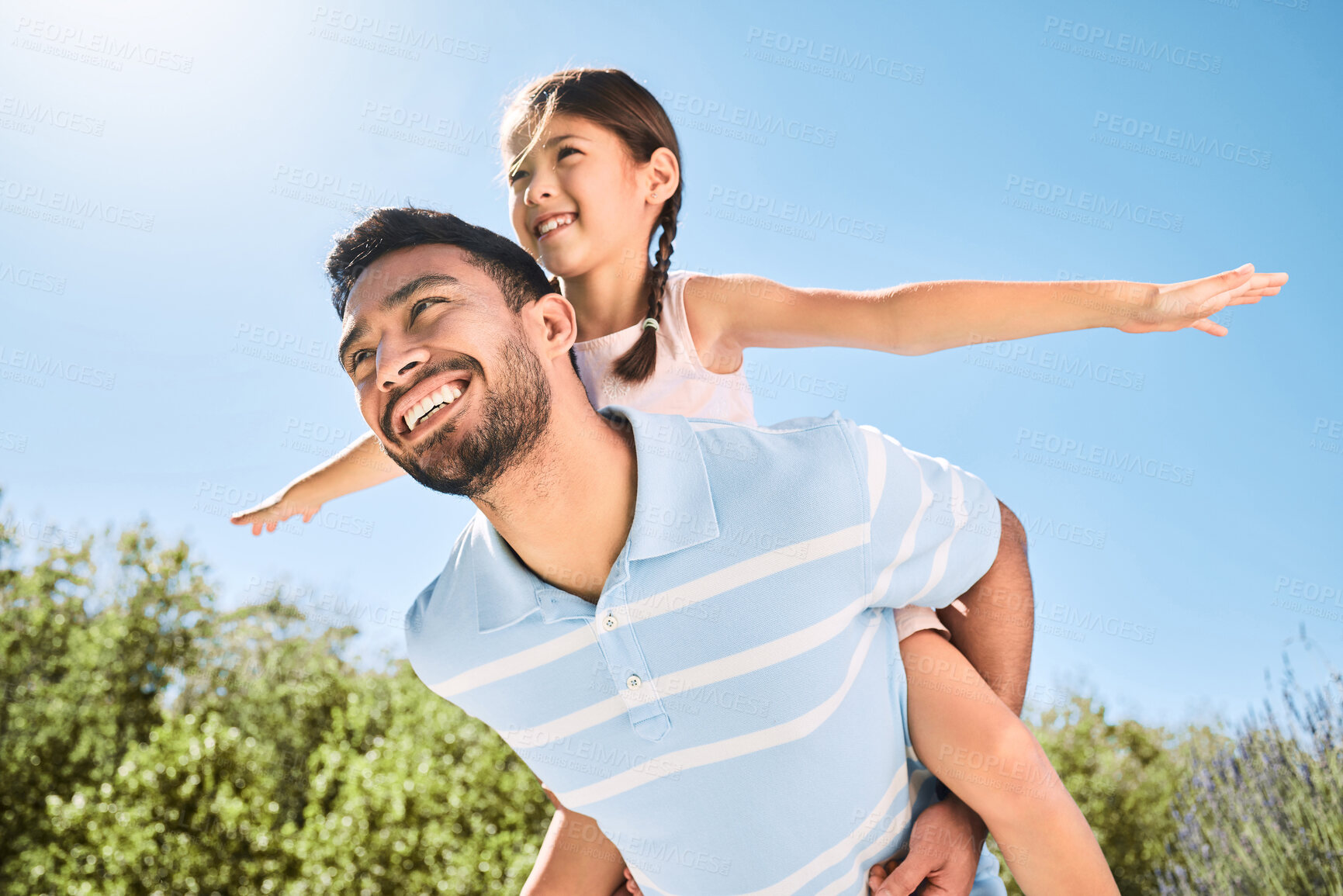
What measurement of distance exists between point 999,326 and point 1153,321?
312 millimetres

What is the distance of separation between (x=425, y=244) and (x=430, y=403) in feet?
1.23

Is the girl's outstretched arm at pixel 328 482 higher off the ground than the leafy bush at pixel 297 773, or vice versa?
the girl's outstretched arm at pixel 328 482

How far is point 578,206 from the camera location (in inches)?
97.9

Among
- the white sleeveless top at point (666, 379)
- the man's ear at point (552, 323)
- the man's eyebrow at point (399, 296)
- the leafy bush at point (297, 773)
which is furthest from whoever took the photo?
the leafy bush at point (297, 773)

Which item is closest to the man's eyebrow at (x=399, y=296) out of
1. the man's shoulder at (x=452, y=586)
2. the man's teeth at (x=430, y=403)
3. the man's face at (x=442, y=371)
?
the man's face at (x=442, y=371)

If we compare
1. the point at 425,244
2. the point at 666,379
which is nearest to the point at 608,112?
the point at 666,379

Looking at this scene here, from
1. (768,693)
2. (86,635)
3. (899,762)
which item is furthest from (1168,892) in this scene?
(86,635)

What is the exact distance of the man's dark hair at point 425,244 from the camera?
180 cm

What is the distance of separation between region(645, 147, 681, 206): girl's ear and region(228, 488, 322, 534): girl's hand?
4.35 ft

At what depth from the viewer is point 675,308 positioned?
2.51m

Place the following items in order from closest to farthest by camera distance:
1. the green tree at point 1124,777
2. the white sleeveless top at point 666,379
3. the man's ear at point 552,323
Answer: the man's ear at point 552,323, the white sleeveless top at point 666,379, the green tree at point 1124,777

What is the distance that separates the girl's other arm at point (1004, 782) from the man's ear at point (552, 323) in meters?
0.95

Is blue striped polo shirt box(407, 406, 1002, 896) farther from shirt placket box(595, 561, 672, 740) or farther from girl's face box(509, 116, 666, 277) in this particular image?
girl's face box(509, 116, 666, 277)

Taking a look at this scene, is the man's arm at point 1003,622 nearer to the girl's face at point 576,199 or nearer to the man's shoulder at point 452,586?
the man's shoulder at point 452,586
